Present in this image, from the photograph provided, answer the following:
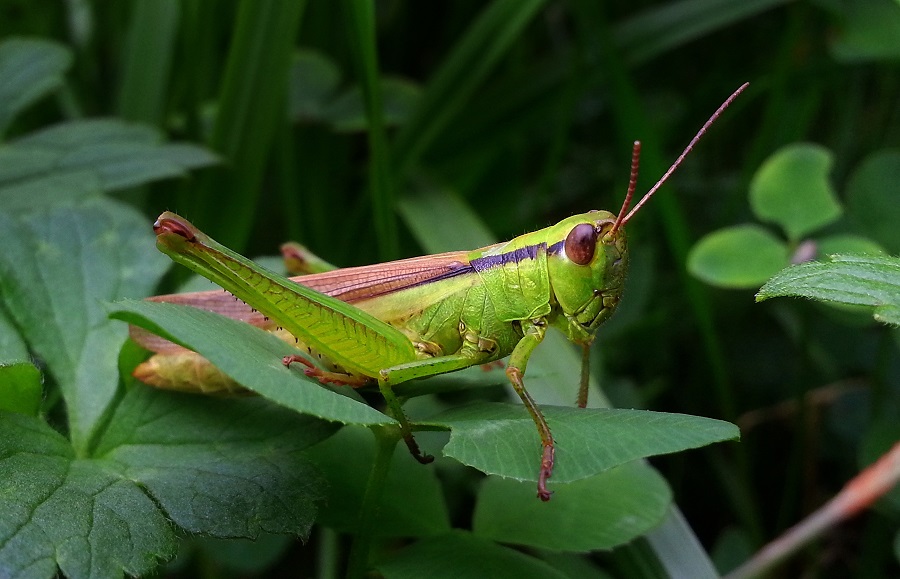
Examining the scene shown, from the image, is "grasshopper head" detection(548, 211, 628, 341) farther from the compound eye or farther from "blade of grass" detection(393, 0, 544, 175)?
"blade of grass" detection(393, 0, 544, 175)

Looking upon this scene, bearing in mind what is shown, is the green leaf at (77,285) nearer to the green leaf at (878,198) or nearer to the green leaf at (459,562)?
the green leaf at (459,562)

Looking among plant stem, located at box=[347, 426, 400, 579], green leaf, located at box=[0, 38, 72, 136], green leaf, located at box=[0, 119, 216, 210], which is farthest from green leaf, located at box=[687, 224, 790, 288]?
green leaf, located at box=[0, 38, 72, 136]

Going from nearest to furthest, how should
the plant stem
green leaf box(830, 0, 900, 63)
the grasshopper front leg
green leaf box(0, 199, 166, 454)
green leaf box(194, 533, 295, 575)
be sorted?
the grasshopper front leg < the plant stem < green leaf box(0, 199, 166, 454) < green leaf box(194, 533, 295, 575) < green leaf box(830, 0, 900, 63)

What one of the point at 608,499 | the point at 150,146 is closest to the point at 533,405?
the point at 608,499

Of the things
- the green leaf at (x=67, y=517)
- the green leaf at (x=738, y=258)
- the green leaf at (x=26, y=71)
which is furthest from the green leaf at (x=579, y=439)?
the green leaf at (x=26, y=71)

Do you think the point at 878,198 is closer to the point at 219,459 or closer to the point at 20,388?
the point at 219,459
